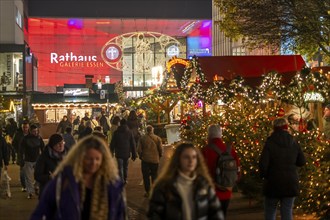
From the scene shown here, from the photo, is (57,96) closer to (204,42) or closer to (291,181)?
(204,42)

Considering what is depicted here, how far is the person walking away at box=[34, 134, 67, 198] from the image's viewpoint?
8430 mm

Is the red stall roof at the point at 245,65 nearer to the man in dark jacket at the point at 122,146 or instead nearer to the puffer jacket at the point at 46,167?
the man in dark jacket at the point at 122,146

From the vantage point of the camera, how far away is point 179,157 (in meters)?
5.23

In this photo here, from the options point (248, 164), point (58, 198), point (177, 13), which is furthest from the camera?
point (177, 13)

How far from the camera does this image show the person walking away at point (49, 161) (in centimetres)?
843

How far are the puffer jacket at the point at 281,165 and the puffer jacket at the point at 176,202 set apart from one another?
10.3 feet

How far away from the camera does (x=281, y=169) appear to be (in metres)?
8.12

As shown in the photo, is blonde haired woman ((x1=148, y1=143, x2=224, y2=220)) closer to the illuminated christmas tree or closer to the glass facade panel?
the illuminated christmas tree

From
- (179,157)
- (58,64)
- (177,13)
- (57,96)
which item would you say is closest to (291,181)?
(179,157)

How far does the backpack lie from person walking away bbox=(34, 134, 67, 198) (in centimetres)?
204

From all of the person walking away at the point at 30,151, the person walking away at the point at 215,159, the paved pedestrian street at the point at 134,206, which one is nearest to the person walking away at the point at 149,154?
the paved pedestrian street at the point at 134,206

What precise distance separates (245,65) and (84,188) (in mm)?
19859

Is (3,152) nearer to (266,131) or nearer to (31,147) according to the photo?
(31,147)

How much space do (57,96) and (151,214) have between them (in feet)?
146
